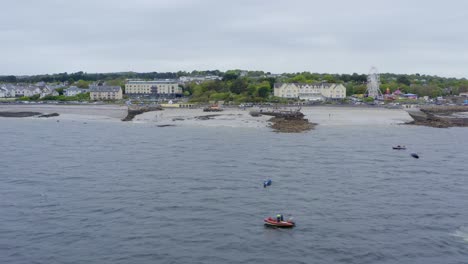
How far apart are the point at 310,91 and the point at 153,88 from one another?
145ft

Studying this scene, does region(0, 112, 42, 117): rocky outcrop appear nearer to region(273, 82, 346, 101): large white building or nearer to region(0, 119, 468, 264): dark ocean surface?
region(0, 119, 468, 264): dark ocean surface

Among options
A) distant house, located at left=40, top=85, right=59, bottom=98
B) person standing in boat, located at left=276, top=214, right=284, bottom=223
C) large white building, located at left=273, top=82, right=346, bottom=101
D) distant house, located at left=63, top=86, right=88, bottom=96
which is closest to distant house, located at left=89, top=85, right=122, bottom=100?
distant house, located at left=63, top=86, right=88, bottom=96

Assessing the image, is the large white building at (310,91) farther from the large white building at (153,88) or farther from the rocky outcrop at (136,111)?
the large white building at (153,88)

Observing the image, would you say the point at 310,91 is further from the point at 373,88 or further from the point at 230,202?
the point at 230,202

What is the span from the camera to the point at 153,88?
135 m

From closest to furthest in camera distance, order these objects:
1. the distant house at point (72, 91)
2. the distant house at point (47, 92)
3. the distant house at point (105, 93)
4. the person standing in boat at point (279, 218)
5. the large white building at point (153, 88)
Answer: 1. the person standing in boat at point (279, 218)
2. the distant house at point (105, 93)
3. the distant house at point (47, 92)
4. the distant house at point (72, 91)
5. the large white building at point (153, 88)

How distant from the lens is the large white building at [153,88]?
133250 millimetres

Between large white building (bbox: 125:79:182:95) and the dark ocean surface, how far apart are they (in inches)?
3428

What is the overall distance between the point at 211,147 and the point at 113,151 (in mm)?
8211

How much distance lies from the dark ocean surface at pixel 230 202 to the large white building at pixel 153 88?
8708 cm

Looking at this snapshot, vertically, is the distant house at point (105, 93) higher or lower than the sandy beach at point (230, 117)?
higher

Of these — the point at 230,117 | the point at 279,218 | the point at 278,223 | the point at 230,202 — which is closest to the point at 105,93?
the point at 230,117

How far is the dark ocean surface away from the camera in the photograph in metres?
20.2

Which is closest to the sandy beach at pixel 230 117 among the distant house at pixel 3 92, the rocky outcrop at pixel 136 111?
the rocky outcrop at pixel 136 111
